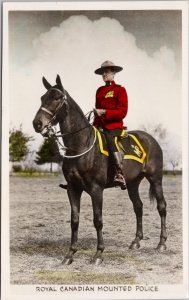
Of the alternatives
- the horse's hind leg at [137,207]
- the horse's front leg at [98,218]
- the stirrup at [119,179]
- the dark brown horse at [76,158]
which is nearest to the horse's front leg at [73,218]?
the dark brown horse at [76,158]

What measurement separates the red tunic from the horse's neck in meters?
0.18

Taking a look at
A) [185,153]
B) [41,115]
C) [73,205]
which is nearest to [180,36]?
[185,153]

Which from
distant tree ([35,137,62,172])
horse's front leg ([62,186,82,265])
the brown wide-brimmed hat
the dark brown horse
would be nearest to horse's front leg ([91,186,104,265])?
the dark brown horse

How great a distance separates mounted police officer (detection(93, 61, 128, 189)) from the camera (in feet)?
9.35

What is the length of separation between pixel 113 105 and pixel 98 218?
83 cm

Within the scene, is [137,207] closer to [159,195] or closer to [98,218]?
[159,195]

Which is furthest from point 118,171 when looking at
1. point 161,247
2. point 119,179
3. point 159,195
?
point 161,247

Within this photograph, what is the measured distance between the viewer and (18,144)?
10.3 ft

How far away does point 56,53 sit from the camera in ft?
10.3

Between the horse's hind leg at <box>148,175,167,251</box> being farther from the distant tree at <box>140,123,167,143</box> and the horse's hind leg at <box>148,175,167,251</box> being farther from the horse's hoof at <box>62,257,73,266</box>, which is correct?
the horse's hoof at <box>62,257,73,266</box>

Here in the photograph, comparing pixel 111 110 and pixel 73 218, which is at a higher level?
pixel 111 110

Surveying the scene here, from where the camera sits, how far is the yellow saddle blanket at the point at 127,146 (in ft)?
9.37

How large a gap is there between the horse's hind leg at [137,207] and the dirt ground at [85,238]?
0.04 metres

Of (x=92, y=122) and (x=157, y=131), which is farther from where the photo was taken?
(x=157, y=131)
